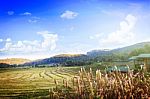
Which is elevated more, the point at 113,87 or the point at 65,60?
the point at 65,60

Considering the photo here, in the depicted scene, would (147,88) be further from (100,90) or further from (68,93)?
(68,93)

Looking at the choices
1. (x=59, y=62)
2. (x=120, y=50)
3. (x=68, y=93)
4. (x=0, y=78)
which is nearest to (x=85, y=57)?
(x=59, y=62)

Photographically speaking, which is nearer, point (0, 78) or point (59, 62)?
point (0, 78)

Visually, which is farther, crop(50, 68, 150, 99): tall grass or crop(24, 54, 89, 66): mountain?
crop(24, 54, 89, 66): mountain

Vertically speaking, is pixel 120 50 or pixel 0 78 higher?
pixel 120 50

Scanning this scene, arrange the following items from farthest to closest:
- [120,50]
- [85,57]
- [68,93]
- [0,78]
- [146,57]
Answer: [120,50] < [85,57] < [0,78] < [146,57] < [68,93]

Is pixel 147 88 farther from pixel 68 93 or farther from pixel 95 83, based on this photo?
pixel 68 93

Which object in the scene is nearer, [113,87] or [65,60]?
[113,87]

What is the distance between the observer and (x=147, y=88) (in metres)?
4.41

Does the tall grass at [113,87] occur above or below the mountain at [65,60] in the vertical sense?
below

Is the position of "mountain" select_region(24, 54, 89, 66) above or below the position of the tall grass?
above

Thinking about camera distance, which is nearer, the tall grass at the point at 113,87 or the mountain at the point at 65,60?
the tall grass at the point at 113,87

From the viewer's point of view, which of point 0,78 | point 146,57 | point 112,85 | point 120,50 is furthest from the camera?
point 120,50

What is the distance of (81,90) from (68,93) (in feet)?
1.83
